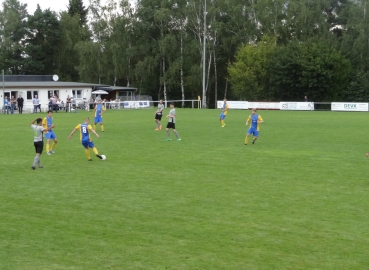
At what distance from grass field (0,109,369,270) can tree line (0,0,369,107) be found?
4329cm

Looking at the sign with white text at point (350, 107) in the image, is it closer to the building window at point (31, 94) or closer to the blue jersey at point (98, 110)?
the building window at point (31, 94)

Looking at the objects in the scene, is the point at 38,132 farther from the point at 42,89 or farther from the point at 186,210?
the point at 42,89

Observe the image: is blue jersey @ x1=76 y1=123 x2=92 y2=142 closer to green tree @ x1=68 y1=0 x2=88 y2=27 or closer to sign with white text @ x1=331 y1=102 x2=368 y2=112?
sign with white text @ x1=331 y1=102 x2=368 y2=112

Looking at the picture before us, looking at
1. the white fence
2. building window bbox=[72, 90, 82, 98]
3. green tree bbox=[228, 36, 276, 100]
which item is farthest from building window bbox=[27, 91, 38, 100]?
green tree bbox=[228, 36, 276, 100]

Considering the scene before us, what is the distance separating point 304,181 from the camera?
14.2 meters

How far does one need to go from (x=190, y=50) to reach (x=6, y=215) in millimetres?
58759

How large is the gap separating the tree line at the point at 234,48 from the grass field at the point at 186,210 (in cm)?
4329

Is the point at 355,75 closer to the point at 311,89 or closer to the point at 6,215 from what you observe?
the point at 311,89

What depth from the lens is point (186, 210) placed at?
10.9 metres

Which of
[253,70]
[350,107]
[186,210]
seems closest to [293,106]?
[350,107]

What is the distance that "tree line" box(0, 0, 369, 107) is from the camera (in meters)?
62.8

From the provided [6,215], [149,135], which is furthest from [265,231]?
[149,135]

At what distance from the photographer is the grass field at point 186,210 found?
26.3ft

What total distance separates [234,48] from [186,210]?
63.7 m
